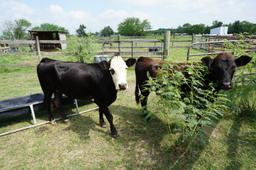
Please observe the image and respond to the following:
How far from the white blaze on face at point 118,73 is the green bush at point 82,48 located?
12.0 ft

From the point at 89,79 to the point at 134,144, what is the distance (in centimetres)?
138

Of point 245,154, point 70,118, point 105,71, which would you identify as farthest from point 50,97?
point 245,154

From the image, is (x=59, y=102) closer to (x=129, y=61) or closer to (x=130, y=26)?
(x=129, y=61)

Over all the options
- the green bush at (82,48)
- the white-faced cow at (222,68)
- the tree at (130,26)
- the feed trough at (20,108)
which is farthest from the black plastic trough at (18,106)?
the tree at (130,26)

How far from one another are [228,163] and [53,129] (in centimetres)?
306

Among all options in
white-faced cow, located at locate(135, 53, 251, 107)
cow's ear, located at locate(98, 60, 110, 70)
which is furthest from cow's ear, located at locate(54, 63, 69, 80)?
white-faced cow, located at locate(135, 53, 251, 107)

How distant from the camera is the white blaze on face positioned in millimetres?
3008

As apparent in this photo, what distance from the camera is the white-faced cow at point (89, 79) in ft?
10.6

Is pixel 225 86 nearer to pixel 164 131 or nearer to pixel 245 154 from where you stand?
pixel 245 154

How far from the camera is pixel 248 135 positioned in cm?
314

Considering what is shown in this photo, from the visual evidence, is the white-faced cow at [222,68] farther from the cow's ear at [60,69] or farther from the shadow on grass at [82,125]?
the cow's ear at [60,69]

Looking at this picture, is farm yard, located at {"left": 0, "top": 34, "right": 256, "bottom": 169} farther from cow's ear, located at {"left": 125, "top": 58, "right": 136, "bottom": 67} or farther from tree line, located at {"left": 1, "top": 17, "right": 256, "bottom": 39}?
tree line, located at {"left": 1, "top": 17, "right": 256, "bottom": 39}

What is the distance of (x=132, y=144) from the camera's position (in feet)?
10.1

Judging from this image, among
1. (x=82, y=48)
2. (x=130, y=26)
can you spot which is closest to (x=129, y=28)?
(x=130, y=26)
